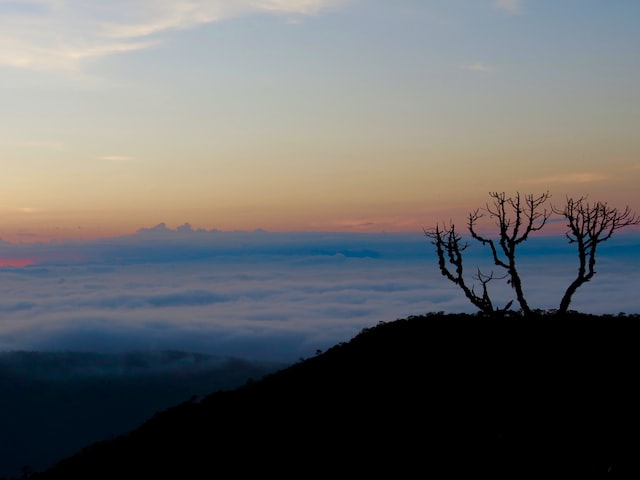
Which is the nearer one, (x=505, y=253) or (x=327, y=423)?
(x=327, y=423)

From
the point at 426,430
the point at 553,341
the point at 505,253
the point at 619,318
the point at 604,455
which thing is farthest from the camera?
the point at 505,253

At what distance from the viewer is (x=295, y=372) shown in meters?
38.3

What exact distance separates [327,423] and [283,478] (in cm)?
397

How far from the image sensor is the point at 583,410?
27484 mm

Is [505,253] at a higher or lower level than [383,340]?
higher

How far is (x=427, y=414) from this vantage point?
2845 cm

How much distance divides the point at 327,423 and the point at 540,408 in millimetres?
8007

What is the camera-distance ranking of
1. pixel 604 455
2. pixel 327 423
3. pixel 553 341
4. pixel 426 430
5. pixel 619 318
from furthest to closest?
pixel 619 318, pixel 553 341, pixel 327 423, pixel 426 430, pixel 604 455

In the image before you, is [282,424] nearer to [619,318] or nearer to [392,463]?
[392,463]

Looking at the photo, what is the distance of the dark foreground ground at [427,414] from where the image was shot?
25.4 m

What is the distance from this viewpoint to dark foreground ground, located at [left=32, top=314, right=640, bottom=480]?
83.5ft

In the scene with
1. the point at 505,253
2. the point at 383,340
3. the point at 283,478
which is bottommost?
the point at 283,478

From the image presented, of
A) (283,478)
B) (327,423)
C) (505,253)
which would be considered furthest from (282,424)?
(505,253)

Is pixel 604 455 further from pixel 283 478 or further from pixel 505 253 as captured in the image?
pixel 505 253
